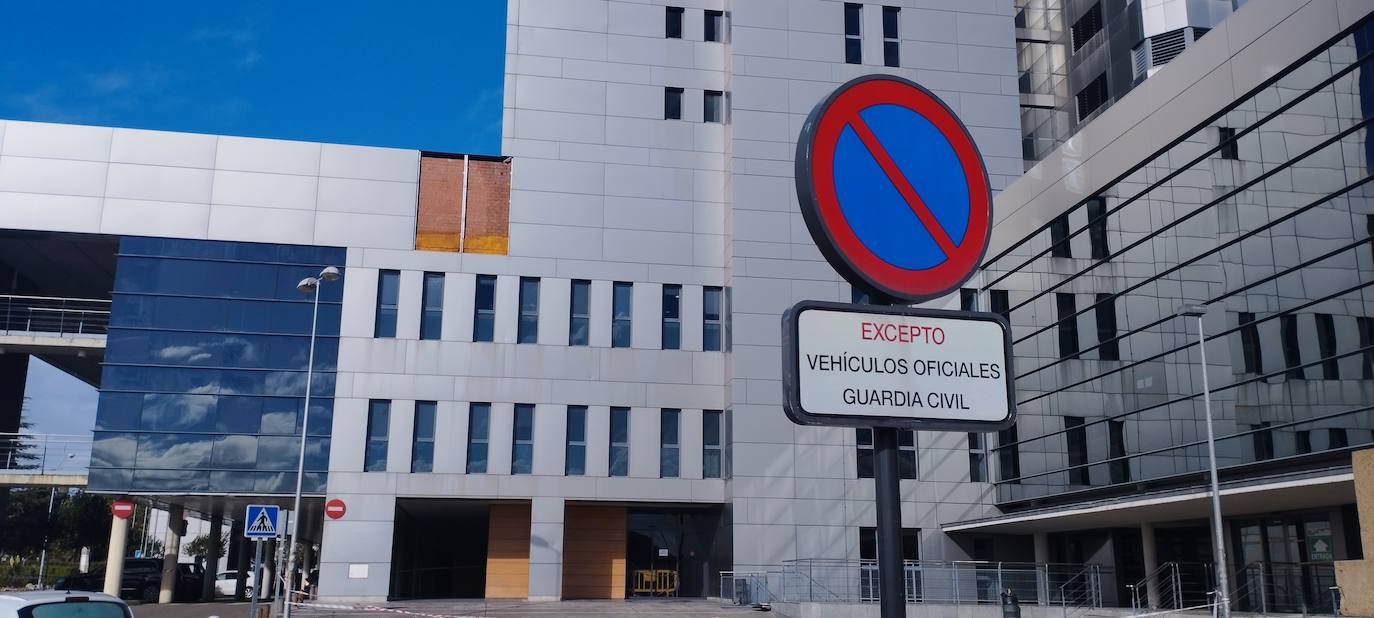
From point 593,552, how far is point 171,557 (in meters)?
15.8

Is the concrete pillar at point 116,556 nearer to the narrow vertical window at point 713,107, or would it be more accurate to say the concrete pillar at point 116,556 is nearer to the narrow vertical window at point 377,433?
the narrow vertical window at point 377,433

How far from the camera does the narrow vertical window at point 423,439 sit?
42438mm

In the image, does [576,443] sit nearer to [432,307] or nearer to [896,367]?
[432,307]

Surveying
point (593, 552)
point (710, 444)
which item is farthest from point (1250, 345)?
point (593, 552)

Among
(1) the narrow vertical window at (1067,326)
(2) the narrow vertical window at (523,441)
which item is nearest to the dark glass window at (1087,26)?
(1) the narrow vertical window at (1067,326)

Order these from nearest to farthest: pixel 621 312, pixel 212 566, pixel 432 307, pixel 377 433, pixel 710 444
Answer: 1. pixel 377 433
2. pixel 432 307
3. pixel 710 444
4. pixel 621 312
5. pixel 212 566

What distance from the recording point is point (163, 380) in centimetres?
4212

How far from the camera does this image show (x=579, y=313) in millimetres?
44438

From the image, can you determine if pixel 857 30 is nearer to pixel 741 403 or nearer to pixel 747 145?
pixel 747 145

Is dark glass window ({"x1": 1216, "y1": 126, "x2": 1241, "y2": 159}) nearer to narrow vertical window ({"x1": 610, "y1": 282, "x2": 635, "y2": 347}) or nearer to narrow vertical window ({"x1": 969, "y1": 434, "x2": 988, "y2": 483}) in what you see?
narrow vertical window ({"x1": 969, "y1": 434, "x2": 988, "y2": 483})

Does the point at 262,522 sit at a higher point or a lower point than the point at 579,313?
lower

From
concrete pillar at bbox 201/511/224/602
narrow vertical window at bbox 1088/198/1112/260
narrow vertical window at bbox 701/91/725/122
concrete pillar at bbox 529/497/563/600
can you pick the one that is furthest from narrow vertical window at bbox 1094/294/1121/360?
concrete pillar at bbox 201/511/224/602

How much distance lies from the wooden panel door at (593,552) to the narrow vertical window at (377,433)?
7283 mm

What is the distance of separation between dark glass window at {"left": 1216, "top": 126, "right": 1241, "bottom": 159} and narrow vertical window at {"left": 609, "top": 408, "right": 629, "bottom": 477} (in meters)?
23.1
